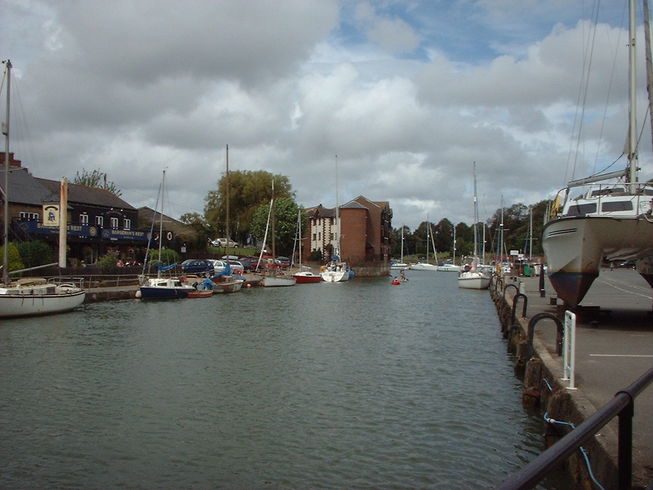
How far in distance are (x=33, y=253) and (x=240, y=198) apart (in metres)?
67.0

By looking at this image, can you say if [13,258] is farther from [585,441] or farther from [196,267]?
[585,441]

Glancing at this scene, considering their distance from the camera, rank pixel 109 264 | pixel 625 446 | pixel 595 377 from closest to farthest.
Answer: pixel 625 446
pixel 595 377
pixel 109 264

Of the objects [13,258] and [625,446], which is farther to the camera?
[13,258]

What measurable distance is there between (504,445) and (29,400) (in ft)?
35.1

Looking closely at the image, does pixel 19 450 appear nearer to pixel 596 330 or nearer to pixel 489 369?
pixel 489 369

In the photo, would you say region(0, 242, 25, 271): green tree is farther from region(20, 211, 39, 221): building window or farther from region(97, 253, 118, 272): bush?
region(20, 211, 39, 221): building window

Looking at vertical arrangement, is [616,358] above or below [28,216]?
below

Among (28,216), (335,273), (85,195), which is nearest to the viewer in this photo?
(28,216)

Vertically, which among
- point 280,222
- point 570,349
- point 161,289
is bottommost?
point 161,289

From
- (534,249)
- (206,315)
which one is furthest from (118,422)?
(534,249)

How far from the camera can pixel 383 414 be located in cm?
1339

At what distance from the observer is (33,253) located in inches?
1741

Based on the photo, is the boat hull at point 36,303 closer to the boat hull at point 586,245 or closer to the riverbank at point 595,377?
the riverbank at point 595,377

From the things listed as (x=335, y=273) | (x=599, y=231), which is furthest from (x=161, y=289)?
(x=335, y=273)
